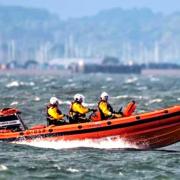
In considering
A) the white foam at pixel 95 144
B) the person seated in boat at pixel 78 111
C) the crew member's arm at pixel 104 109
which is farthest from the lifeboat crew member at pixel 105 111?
the white foam at pixel 95 144

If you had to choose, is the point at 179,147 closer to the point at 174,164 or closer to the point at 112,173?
the point at 174,164

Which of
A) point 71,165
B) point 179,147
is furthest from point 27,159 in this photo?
point 179,147

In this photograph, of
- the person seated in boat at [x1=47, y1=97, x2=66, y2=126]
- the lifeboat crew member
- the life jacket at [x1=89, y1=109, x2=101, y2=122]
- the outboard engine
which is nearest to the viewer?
the lifeboat crew member

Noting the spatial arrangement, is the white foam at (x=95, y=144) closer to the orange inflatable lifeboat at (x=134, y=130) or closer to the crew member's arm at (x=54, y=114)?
the orange inflatable lifeboat at (x=134, y=130)

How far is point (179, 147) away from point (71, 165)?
5.85 metres

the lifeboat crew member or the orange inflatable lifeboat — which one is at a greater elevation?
the lifeboat crew member

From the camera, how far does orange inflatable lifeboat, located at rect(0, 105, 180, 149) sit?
27.6 metres

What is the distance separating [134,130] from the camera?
2789cm

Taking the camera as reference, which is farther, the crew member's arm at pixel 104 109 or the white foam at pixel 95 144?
the crew member's arm at pixel 104 109

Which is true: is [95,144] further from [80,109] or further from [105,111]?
[80,109]

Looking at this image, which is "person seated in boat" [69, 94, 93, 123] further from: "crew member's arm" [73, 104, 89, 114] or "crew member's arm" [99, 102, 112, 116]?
"crew member's arm" [99, 102, 112, 116]

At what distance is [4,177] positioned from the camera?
22.3 m

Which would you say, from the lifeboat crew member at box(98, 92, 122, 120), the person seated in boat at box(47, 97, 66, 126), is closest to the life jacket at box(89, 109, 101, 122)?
the lifeboat crew member at box(98, 92, 122, 120)

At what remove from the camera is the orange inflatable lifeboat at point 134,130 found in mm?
27641
